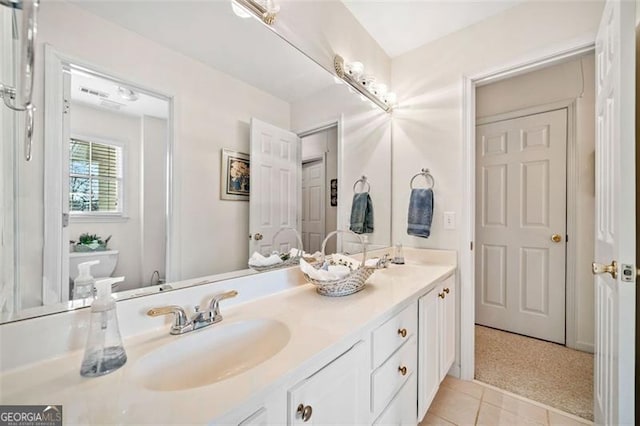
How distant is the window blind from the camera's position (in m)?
0.69

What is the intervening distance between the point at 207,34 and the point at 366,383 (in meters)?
1.34

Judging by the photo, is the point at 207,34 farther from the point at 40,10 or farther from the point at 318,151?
the point at 318,151

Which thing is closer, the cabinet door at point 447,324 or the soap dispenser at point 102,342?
the soap dispenser at point 102,342

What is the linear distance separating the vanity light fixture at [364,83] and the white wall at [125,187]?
127 cm

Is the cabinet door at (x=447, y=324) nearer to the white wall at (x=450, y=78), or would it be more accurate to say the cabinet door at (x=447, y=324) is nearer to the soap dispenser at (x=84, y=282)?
the white wall at (x=450, y=78)

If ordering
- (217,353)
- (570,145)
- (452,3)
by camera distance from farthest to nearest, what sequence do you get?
(570,145)
(452,3)
(217,353)

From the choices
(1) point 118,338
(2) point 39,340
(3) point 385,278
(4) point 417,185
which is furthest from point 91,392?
(4) point 417,185

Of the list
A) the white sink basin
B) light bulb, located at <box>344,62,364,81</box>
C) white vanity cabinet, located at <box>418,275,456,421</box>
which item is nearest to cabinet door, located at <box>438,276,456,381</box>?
white vanity cabinet, located at <box>418,275,456,421</box>

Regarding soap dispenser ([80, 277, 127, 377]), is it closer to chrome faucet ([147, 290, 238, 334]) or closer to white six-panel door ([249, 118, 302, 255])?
chrome faucet ([147, 290, 238, 334])

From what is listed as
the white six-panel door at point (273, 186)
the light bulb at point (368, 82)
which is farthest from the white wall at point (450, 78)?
the white six-panel door at point (273, 186)

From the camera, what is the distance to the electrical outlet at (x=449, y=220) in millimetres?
1868

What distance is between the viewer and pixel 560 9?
60.6 inches

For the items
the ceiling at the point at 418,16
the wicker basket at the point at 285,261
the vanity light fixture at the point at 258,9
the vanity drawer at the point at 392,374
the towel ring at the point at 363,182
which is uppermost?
the ceiling at the point at 418,16

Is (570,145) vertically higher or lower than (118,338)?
higher
